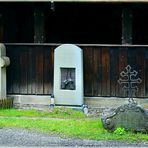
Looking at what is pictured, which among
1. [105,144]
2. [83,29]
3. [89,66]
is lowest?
[105,144]

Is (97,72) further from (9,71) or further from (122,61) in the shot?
(9,71)

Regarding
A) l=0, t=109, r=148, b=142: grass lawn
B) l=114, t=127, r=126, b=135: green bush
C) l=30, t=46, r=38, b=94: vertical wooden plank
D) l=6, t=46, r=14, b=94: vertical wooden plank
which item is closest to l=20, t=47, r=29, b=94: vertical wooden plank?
l=30, t=46, r=38, b=94: vertical wooden plank

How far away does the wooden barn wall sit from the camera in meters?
15.9

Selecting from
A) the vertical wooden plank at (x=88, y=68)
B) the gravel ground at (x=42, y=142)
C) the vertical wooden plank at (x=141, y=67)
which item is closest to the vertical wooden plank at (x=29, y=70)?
the vertical wooden plank at (x=88, y=68)

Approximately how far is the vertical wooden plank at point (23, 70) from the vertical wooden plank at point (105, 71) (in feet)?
7.71

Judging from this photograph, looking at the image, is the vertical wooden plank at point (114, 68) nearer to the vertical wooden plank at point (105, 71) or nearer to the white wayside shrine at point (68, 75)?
the vertical wooden plank at point (105, 71)

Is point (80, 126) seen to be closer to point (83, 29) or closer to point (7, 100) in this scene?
point (7, 100)

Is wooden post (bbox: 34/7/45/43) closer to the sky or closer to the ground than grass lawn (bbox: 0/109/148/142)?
closer to the sky

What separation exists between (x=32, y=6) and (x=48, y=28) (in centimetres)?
272

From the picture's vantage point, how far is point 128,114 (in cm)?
1207

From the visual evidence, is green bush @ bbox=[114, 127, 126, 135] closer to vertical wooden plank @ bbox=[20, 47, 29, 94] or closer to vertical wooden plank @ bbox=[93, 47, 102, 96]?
vertical wooden plank @ bbox=[93, 47, 102, 96]

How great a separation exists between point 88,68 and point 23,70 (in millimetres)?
2012

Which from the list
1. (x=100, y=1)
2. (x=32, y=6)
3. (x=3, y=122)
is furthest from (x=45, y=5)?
(x=3, y=122)

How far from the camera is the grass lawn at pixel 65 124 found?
11637 millimetres
